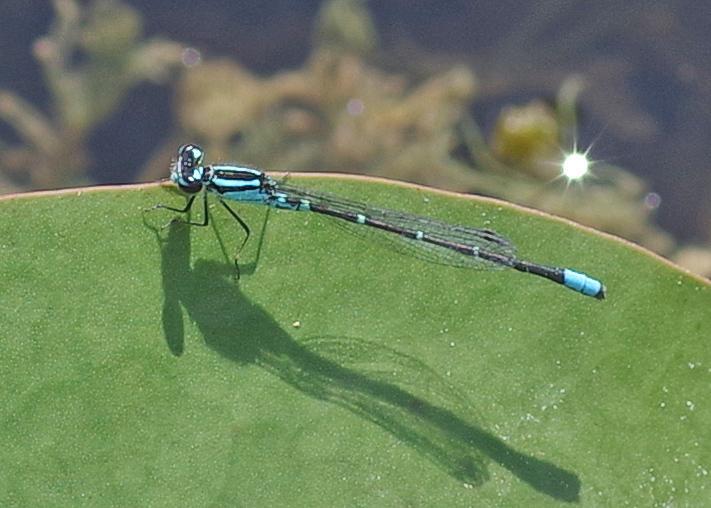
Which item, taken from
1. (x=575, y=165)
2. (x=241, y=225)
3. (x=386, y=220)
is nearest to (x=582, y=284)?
(x=386, y=220)

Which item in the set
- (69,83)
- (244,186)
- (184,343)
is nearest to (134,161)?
(69,83)

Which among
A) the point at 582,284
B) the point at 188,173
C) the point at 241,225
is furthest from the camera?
the point at 188,173

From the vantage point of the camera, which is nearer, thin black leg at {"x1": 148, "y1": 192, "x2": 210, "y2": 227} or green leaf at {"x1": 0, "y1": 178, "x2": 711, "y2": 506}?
green leaf at {"x1": 0, "y1": 178, "x2": 711, "y2": 506}

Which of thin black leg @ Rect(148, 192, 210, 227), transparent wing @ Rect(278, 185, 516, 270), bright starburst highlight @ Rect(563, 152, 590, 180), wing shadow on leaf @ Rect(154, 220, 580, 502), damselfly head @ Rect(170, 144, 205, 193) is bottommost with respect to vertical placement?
wing shadow on leaf @ Rect(154, 220, 580, 502)

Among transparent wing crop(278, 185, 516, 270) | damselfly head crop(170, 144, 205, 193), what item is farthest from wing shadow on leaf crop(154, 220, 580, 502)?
transparent wing crop(278, 185, 516, 270)

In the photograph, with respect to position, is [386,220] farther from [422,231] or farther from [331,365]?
[331,365]

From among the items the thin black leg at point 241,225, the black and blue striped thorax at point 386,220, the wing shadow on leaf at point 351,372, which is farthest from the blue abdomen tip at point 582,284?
the thin black leg at point 241,225

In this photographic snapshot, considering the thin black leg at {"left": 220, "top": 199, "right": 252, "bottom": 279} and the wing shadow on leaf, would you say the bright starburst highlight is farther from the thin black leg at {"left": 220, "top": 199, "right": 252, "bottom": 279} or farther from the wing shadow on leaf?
the thin black leg at {"left": 220, "top": 199, "right": 252, "bottom": 279}
